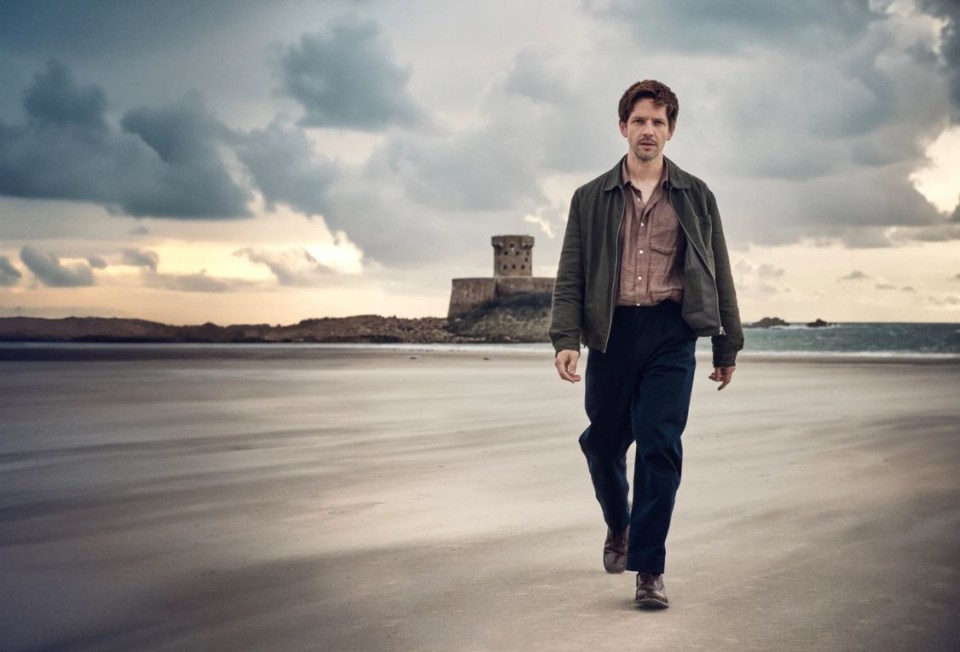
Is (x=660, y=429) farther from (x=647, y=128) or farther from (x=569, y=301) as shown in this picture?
(x=647, y=128)

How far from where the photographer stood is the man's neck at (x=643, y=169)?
371cm

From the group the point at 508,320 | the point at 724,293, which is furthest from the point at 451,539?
the point at 508,320

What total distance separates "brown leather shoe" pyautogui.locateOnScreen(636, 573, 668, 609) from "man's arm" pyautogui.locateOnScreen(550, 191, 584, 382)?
0.79m

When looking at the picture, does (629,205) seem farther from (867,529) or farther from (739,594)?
(867,529)

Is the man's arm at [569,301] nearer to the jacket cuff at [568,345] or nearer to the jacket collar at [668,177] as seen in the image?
the jacket cuff at [568,345]

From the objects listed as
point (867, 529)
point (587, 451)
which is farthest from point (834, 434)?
point (587, 451)

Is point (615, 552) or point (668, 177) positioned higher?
point (668, 177)

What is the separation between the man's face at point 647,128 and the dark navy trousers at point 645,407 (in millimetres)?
601

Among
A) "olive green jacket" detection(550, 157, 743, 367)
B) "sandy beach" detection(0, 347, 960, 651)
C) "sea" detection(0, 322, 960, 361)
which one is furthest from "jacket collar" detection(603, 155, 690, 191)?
"sea" detection(0, 322, 960, 361)

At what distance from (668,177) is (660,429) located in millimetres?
990

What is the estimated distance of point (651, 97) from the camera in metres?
3.67

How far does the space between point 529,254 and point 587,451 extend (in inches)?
3104

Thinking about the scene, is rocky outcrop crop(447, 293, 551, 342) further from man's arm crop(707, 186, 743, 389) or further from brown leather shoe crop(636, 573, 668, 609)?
brown leather shoe crop(636, 573, 668, 609)

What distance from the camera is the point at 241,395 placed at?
13641mm
